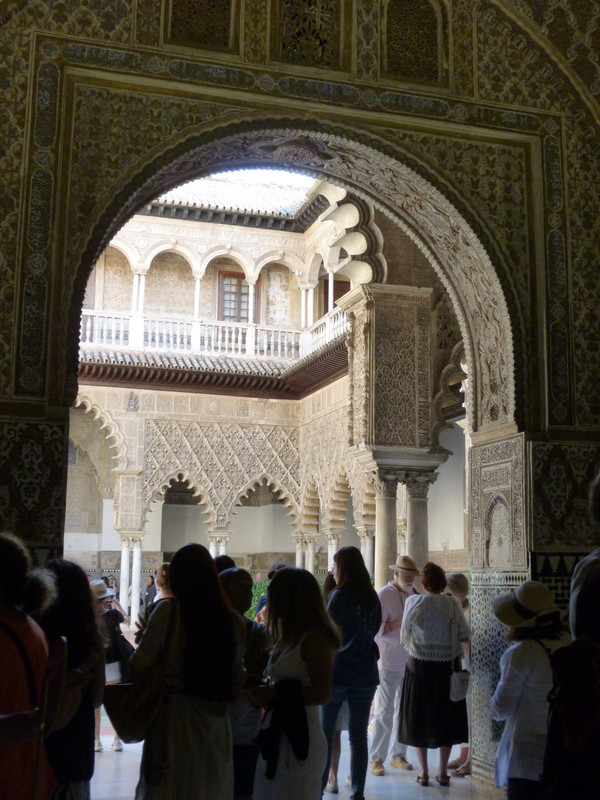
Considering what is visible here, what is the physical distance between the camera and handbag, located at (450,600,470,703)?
515 centimetres

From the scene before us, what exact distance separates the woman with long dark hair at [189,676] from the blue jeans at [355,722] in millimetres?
1783

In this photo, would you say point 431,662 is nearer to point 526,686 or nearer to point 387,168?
point 526,686

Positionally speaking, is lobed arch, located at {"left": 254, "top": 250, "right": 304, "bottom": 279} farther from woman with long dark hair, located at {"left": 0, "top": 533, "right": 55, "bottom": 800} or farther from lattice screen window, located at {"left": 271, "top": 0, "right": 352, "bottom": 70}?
woman with long dark hair, located at {"left": 0, "top": 533, "right": 55, "bottom": 800}

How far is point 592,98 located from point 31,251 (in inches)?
123

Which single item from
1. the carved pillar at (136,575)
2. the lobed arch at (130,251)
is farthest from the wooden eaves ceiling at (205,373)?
the carved pillar at (136,575)

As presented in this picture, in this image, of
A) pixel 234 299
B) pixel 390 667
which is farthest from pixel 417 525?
pixel 234 299

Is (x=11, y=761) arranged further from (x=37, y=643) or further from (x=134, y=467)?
(x=134, y=467)

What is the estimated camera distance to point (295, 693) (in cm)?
305

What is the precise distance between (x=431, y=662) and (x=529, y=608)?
191cm

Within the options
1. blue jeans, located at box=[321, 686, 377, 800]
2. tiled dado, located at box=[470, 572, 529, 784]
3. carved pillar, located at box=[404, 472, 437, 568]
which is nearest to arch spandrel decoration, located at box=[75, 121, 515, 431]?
tiled dado, located at box=[470, 572, 529, 784]

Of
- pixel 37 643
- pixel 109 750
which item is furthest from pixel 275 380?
pixel 37 643

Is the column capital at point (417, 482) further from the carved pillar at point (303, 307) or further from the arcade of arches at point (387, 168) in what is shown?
the carved pillar at point (303, 307)

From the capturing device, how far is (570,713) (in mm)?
2062

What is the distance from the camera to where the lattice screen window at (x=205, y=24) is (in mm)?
4945
